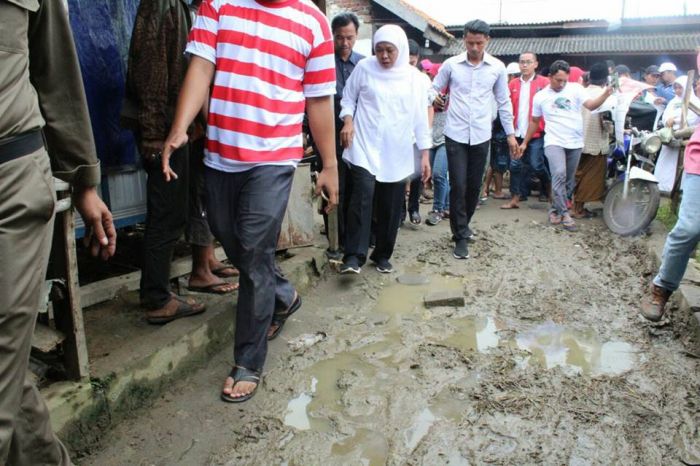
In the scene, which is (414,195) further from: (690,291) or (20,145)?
(20,145)

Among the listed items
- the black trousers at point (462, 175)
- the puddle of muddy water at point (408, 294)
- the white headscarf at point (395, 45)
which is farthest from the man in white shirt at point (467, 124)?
the white headscarf at point (395, 45)

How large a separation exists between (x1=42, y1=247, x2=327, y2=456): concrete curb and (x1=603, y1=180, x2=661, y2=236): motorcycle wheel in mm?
4942

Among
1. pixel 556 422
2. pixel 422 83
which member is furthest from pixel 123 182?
pixel 556 422

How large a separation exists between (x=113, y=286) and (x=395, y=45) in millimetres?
2792

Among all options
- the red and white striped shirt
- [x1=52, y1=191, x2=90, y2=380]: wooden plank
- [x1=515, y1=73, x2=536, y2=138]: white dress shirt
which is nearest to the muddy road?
[x1=52, y1=191, x2=90, y2=380]: wooden plank

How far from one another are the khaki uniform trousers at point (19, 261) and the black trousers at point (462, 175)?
4443 millimetres

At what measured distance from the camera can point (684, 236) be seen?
3.66 metres

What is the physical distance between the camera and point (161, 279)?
10.9 feet

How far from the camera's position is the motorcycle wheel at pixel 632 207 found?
646 cm

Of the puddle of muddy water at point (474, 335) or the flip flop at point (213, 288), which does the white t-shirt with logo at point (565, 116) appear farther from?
the flip flop at point (213, 288)

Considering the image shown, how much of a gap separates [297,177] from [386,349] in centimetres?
168

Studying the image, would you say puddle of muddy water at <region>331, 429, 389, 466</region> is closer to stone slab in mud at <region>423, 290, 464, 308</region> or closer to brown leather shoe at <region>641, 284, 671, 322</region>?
stone slab in mud at <region>423, 290, 464, 308</region>

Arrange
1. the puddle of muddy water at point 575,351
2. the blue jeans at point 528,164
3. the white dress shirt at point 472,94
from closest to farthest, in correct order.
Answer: the puddle of muddy water at point 575,351
the white dress shirt at point 472,94
the blue jeans at point 528,164

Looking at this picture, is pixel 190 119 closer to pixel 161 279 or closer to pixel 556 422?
pixel 161 279
